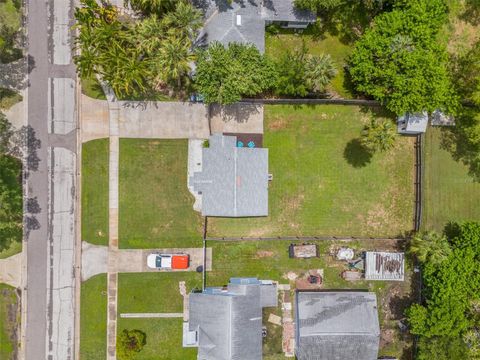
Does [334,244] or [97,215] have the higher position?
[97,215]

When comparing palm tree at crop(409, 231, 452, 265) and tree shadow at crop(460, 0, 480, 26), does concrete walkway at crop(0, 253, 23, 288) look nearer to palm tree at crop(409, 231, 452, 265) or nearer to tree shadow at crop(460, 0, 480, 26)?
palm tree at crop(409, 231, 452, 265)

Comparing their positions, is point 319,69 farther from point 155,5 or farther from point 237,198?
point 155,5

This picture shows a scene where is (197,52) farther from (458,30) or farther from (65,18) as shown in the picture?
(458,30)

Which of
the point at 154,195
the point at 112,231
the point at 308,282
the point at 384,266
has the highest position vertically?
the point at 154,195

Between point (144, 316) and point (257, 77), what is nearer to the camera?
point (257, 77)

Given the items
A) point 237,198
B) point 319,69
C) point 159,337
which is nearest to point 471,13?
point 319,69

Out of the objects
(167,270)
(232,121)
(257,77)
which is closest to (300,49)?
(257,77)

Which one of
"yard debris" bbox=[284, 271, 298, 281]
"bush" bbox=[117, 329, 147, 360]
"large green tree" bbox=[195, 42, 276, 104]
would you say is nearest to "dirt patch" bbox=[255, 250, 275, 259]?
"yard debris" bbox=[284, 271, 298, 281]

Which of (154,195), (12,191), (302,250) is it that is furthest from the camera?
(302,250)
